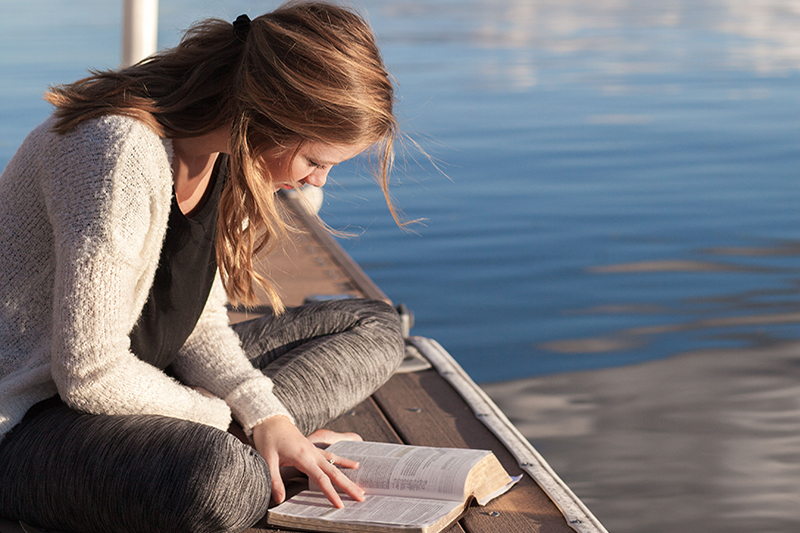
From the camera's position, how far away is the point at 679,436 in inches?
98.2

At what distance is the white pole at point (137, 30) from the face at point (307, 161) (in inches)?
77.0

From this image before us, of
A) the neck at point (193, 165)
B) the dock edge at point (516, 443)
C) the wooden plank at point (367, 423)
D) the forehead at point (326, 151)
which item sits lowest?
the wooden plank at point (367, 423)

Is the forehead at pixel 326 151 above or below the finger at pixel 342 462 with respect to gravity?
above

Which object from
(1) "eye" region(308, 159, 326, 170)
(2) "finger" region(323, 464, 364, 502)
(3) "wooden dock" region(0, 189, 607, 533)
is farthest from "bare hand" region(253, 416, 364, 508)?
(1) "eye" region(308, 159, 326, 170)

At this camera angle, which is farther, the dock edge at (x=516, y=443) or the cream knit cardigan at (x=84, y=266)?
the dock edge at (x=516, y=443)

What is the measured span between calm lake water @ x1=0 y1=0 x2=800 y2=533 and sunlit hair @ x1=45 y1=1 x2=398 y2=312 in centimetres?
22

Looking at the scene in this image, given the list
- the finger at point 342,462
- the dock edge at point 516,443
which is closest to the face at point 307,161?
the finger at point 342,462

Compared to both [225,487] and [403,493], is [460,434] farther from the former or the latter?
[225,487]

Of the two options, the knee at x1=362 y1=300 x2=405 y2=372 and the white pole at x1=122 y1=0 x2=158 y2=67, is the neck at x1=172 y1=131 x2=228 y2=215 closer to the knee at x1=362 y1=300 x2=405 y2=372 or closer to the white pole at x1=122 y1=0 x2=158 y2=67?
the knee at x1=362 y1=300 x2=405 y2=372

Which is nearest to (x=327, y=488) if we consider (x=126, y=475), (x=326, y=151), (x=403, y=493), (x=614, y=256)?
(x=403, y=493)

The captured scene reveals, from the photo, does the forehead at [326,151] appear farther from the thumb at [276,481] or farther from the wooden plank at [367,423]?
the wooden plank at [367,423]

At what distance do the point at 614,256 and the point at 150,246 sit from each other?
9.92 ft

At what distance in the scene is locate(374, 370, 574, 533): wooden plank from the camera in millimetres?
1648

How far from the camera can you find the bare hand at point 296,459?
1573 millimetres
